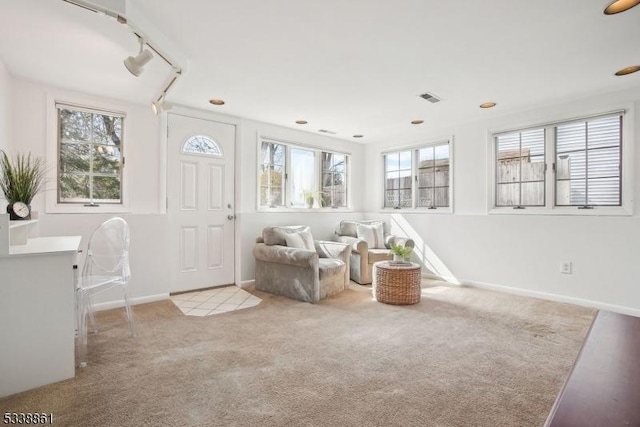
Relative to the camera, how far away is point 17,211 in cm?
241

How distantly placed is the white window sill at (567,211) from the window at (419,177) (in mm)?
835

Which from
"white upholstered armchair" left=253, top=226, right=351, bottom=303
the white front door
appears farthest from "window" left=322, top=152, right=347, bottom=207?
the white front door

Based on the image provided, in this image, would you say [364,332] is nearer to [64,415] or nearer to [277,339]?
[277,339]

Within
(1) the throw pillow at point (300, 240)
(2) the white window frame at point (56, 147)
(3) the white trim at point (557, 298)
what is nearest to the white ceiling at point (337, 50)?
(2) the white window frame at point (56, 147)

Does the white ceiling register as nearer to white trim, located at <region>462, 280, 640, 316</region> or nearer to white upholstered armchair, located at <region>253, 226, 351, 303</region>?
white upholstered armchair, located at <region>253, 226, 351, 303</region>

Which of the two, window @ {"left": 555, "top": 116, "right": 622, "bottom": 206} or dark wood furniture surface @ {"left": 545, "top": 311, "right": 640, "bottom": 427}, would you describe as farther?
window @ {"left": 555, "top": 116, "right": 622, "bottom": 206}

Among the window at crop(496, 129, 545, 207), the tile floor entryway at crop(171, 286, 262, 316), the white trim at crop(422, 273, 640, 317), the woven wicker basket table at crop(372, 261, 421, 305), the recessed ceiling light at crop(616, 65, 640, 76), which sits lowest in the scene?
the tile floor entryway at crop(171, 286, 262, 316)

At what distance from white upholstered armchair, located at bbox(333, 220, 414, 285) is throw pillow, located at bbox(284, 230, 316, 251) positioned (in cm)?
61

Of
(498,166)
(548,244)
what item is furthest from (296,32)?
(548,244)

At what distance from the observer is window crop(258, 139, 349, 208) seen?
16.1ft

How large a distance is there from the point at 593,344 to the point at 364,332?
1.81 metres

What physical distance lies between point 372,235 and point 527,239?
6.86ft

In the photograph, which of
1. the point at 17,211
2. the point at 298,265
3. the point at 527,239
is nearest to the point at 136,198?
the point at 17,211

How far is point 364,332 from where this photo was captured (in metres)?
2.83
